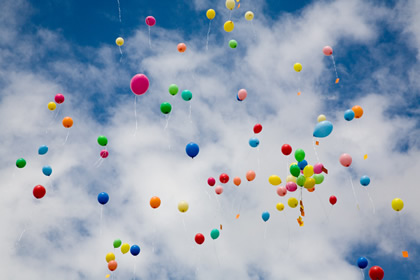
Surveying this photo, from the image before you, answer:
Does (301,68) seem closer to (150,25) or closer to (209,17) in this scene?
(209,17)

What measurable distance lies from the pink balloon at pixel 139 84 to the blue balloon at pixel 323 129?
193 inches

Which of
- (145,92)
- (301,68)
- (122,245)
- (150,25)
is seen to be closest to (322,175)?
(301,68)

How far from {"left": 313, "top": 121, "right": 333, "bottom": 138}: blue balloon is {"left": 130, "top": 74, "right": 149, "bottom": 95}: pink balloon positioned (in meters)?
4.90

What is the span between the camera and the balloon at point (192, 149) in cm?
1088

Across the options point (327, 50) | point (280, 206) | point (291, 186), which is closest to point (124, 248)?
point (280, 206)

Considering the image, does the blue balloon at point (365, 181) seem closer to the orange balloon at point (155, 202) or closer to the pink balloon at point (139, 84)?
the orange balloon at point (155, 202)

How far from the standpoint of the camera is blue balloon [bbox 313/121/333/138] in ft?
33.2

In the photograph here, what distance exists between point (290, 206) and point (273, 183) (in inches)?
33.6

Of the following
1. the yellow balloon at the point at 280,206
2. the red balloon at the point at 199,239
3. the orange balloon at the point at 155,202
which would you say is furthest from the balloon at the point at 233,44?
the red balloon at the point at 199,239

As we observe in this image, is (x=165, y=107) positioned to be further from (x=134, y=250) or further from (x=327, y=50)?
(x=327, y=50)

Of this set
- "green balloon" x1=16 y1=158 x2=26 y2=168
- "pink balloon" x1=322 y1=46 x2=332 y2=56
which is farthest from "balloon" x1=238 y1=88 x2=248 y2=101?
"green balloon" x1=16 y1=158 x2=26 y2=168

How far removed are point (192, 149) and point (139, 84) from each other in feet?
7.95

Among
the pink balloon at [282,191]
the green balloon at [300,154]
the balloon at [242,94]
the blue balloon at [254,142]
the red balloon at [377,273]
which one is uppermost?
the balloon at [242,94]

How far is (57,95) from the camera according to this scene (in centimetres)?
1219
